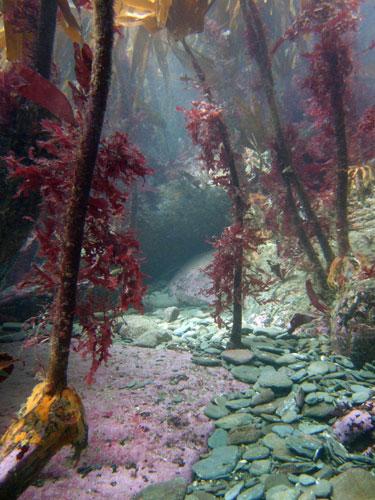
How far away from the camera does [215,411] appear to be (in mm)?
3418

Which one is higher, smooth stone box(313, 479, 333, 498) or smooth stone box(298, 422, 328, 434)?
smooth stone box(298, 422, 328, 434)

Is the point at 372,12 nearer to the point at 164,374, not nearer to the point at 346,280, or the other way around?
the point at 346,280

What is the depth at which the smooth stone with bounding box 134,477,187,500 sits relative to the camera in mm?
2442

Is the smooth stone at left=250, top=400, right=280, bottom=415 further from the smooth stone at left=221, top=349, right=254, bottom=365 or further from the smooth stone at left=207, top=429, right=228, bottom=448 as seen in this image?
the smooth stone at left=221, top=349, right=254, bottom=365

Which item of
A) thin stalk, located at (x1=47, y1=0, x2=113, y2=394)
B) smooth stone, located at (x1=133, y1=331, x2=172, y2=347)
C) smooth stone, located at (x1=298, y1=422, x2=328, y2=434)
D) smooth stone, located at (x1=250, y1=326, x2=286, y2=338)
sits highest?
thin stalk, located at (x1=47, y1=0, x2=113, y2=394)

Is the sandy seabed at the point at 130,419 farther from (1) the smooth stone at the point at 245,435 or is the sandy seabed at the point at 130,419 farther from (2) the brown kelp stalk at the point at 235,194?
(2) the brown kelp stalk at the point at 235,194

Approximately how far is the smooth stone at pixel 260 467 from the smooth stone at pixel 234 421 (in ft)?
1.59

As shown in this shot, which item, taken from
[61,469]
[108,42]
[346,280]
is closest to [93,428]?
[61,469]

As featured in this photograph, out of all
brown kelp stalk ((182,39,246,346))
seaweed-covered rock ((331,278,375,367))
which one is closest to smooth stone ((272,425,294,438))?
seaweed-covered rock ((331,278,375,367))

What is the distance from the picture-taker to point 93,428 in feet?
9.72

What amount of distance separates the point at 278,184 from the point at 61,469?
5.15 meters

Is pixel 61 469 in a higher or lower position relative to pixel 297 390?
lower

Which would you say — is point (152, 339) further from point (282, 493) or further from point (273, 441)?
point (282, 493)

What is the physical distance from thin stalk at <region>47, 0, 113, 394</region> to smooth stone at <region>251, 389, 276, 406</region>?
239 cm
